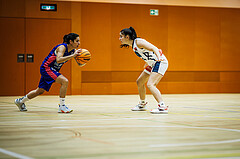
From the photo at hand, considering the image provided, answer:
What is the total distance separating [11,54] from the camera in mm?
10938

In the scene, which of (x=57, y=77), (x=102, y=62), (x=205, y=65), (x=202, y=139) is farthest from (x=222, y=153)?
(x=205, y=65)

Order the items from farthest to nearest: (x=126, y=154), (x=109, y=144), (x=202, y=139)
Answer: (x=202, y=139)
(x=109, y=144)
(x=126, y=154)

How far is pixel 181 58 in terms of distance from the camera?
12.0 meters

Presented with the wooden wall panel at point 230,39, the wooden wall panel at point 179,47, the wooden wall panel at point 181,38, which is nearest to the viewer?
the wooden wall panel at point 179,47

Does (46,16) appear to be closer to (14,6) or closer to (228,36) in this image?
(14,6)

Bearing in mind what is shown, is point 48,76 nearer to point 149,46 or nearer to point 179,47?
point 149,46

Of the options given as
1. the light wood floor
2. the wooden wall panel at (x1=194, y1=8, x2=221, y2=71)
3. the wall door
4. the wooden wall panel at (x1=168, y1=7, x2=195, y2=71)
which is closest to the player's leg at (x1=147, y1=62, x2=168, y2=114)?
the light wood floor

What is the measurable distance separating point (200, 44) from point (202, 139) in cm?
985

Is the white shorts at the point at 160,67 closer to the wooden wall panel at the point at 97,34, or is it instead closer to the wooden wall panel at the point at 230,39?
the wooden wall panel at the point at 97,34

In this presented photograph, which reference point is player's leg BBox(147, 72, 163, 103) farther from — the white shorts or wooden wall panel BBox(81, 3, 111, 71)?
wooden wall panel BBox(81, 3, 111, 71)

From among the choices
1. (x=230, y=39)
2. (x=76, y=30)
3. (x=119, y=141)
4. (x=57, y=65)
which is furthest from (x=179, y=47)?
(x=119, y=141)

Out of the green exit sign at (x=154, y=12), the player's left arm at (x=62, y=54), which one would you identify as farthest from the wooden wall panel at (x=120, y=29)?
the player's left arm at (x=62, y=54)

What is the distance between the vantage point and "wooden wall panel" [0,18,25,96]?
10.9 m

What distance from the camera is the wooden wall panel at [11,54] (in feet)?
35.7
